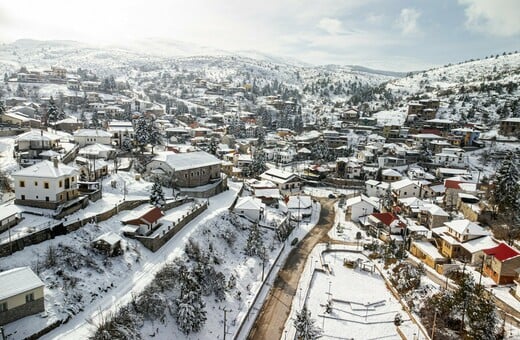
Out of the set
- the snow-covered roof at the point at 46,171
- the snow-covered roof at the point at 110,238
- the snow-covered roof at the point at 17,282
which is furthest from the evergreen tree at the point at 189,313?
the snow-covered roof at the point at 46,171

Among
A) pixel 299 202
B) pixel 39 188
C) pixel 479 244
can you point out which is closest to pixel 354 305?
pixel 479 244

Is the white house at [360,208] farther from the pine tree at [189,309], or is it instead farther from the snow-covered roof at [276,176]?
the pine tree at [189,309]

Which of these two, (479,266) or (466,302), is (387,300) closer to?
(466,302)

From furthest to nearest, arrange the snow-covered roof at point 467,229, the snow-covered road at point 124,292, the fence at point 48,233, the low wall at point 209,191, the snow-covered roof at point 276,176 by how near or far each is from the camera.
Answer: the snow-covered roof at point 276,176, the low wall at point 209,191, the snow-covered roof at point 467,229, the fence at point 48,233, the snow-covered road at point 124,292

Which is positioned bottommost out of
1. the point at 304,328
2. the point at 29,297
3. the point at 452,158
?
the point at 304,328

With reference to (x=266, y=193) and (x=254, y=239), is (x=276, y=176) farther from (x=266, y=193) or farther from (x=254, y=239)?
(x=254, y=239)

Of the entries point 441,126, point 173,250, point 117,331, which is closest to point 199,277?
point 173,250
